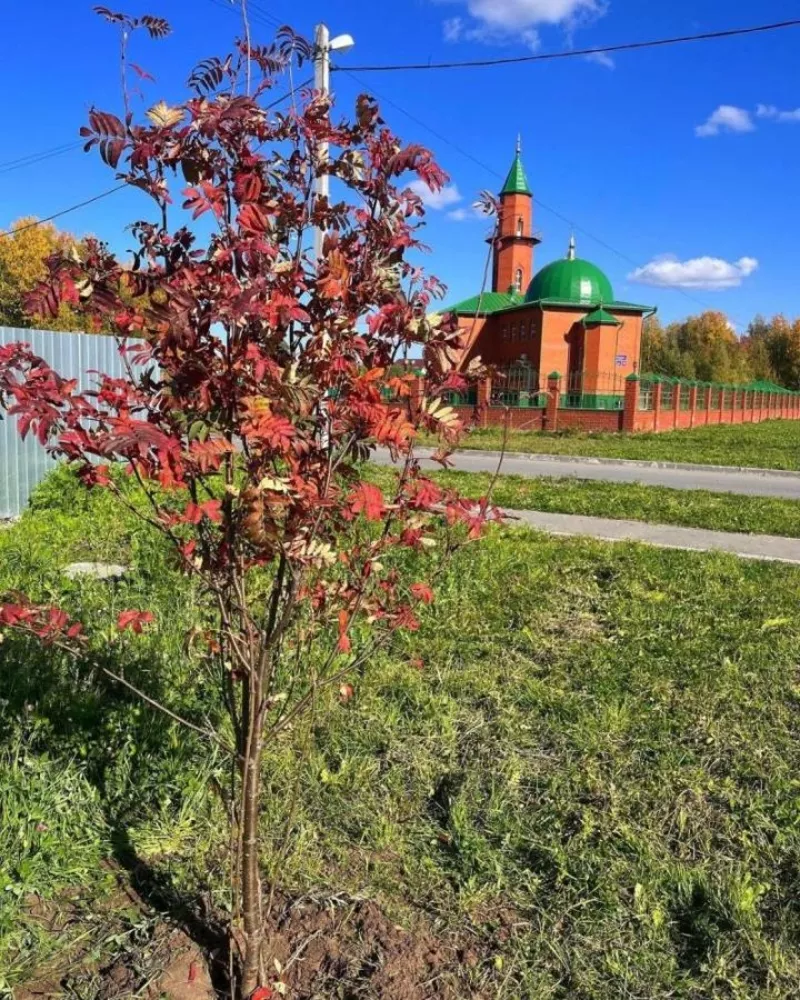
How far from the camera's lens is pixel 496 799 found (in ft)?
9.61

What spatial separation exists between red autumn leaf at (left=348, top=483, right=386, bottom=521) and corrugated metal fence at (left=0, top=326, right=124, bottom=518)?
22.0ft

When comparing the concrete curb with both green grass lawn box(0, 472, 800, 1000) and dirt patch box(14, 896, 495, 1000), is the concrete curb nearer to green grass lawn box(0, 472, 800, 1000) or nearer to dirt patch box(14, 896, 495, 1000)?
green grass lawn box(0, 472, 800, 1000)

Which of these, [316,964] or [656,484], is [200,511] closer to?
[316,964]

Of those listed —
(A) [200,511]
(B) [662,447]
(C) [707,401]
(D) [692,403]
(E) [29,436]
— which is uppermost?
(C) [707,401]

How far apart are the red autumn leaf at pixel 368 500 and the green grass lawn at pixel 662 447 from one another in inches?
543

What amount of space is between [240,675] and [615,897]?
1358 millimetres

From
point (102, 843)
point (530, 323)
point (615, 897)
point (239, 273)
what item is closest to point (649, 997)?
point (615, 897)

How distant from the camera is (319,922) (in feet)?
7.81

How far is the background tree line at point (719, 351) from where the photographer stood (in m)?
59.0

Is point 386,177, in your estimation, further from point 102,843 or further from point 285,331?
point 102,843

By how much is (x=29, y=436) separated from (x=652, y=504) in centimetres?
643

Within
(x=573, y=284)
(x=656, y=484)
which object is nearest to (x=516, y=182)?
(x=573, y=284)

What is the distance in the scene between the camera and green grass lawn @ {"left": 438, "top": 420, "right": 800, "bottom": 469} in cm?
1673

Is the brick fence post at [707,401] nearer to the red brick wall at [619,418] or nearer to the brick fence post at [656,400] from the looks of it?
the red brick wall at [619,418]
